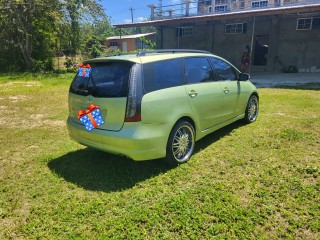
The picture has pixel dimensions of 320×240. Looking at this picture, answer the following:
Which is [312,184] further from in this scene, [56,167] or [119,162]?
[56,167]

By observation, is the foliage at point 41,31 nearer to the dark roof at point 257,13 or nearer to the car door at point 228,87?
the dark roof at point 257,13

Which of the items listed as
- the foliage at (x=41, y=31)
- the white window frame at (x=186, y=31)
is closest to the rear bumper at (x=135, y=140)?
the foliage at (x=41, y=31)

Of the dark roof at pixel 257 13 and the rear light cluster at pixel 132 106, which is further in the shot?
the dark roof at pixel 257 13

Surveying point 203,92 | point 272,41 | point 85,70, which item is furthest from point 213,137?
point 272,41

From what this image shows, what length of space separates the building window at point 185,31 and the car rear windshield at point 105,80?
1785cm

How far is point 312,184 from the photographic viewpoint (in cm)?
335

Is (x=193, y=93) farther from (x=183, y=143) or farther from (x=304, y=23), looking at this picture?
(x=304, y=23)

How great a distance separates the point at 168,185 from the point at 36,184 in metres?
1.77

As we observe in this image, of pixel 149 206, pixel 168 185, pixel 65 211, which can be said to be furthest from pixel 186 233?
pixel 65 211

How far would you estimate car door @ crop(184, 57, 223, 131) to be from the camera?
4121 mm

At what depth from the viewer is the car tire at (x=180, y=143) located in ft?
12.3

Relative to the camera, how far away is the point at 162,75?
371 cm

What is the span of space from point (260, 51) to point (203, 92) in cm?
1614

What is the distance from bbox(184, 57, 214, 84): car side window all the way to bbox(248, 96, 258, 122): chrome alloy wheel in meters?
1.68
